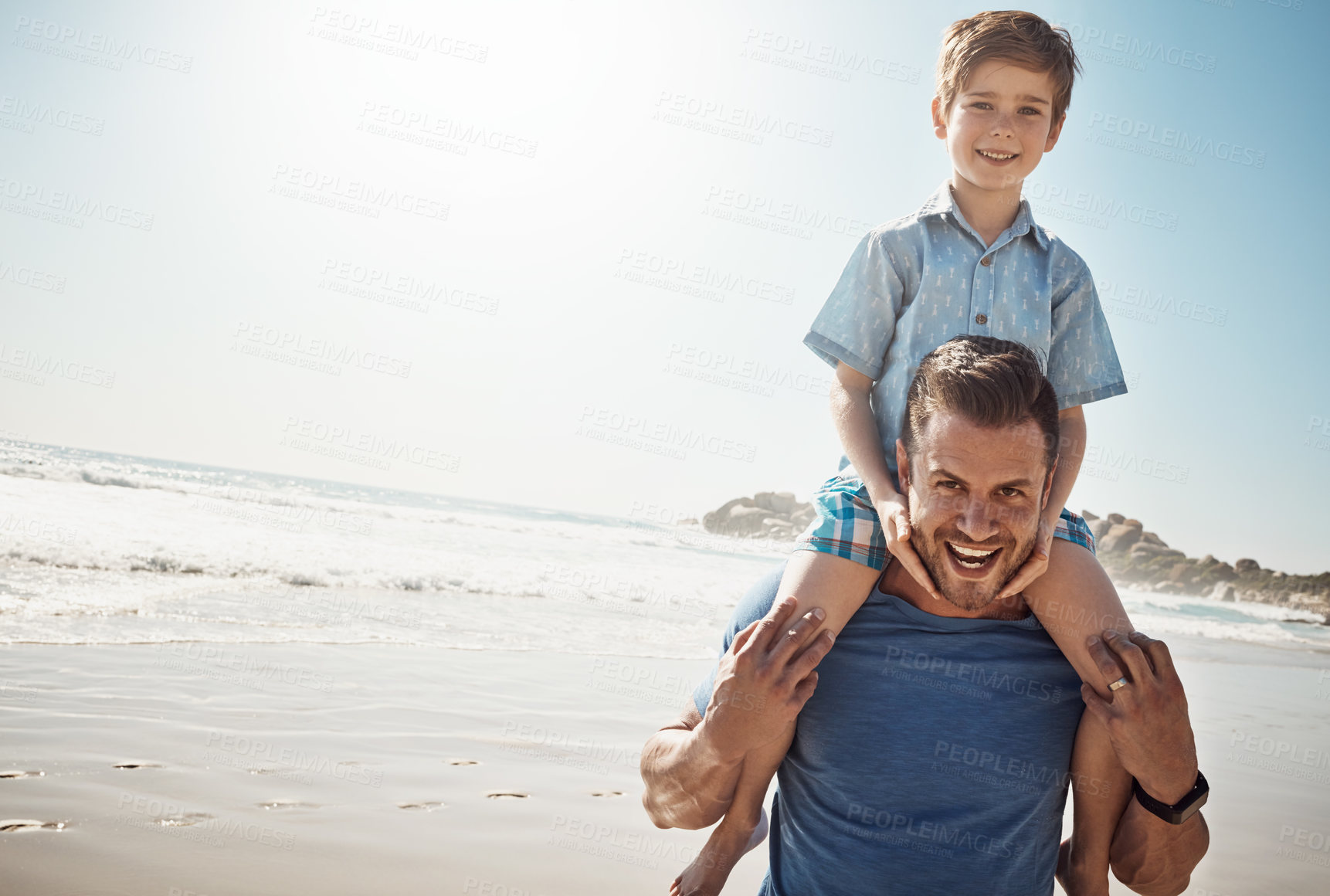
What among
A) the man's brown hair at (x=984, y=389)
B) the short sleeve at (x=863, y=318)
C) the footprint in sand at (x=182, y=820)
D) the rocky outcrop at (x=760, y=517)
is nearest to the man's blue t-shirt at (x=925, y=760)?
the man's brown hair at (x=984, y=389)

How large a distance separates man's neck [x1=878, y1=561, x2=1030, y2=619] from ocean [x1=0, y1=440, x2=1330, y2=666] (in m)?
6.35

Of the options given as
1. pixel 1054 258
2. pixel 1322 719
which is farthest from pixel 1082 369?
pixel 1322 719

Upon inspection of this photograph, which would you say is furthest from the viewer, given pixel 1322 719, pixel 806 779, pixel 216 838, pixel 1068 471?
pixel 1322 719

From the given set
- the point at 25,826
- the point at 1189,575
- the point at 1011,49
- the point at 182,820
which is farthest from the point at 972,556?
the point at 1189,575

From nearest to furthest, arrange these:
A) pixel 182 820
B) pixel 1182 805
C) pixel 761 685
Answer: pixel 761 685
pixel 1182 805
pixel 182 820

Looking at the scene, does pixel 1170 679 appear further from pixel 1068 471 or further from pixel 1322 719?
pixel 1322 719

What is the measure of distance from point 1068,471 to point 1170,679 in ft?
2.02

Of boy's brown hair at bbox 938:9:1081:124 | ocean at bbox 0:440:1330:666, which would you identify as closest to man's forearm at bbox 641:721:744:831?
boy's brown hair at bbox 938:9:1081:124

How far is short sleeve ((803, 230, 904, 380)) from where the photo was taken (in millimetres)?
2432

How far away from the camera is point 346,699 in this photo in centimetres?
548

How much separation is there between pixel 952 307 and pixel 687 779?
4.87 ft

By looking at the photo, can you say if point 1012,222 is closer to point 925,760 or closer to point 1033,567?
point 1033,567

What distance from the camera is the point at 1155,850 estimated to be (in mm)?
1944

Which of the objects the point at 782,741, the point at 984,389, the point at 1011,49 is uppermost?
the point at 1011,49
